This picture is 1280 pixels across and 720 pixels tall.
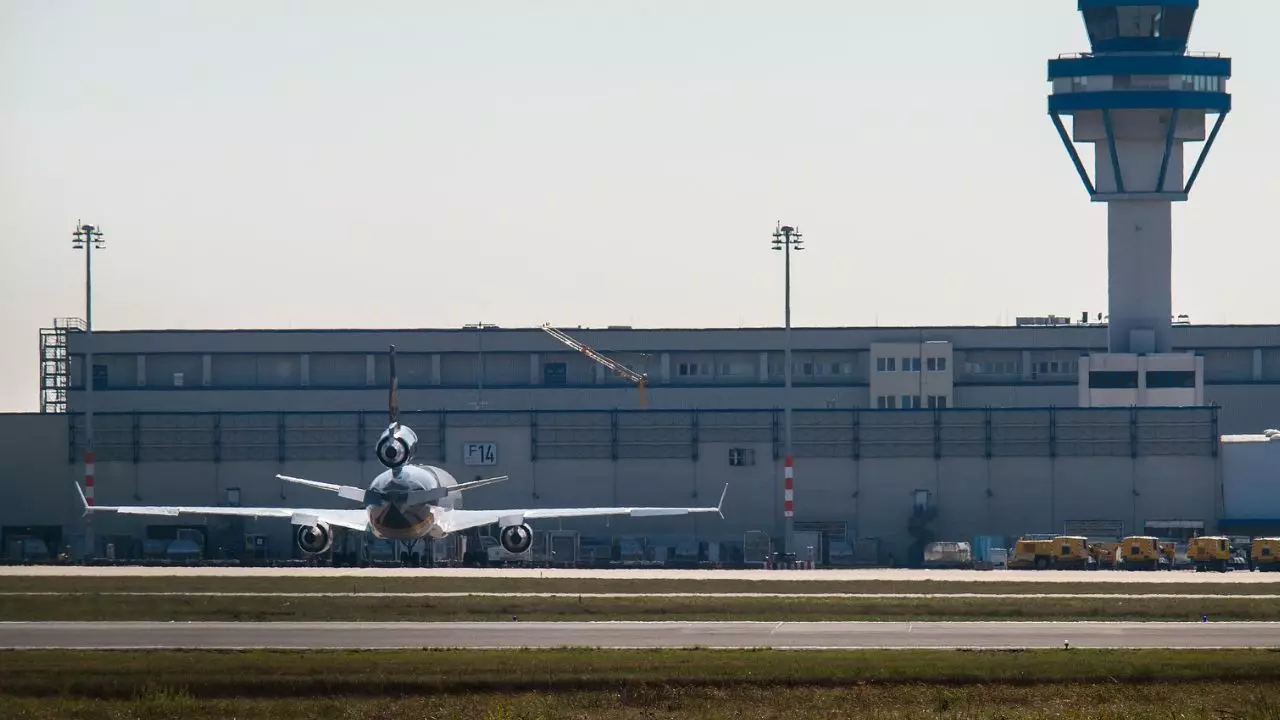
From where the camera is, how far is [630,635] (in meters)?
60.5

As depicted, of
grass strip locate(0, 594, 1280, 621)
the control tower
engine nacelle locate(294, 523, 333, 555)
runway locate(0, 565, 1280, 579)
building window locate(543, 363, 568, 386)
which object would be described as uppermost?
the control tower

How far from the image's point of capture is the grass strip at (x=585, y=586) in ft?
263

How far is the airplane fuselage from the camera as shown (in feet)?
305

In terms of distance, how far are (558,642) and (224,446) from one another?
69.5 metres

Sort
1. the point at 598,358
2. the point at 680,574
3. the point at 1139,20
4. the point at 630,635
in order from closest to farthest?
the point at 630,635 < the point at 680,574 < the point at 1139,20 < the point at 598,358

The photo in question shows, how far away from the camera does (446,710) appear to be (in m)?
45.1

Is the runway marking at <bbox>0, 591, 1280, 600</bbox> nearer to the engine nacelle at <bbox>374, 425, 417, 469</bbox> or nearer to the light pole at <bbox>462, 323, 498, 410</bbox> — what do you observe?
the engine nacelle at <bbox>374, 425, 417, 469</bbox>

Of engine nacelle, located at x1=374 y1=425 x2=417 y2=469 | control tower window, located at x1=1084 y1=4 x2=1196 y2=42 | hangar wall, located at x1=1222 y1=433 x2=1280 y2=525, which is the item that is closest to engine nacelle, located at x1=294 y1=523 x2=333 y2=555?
engine nacelle, located at x1=374 y1=425 x2=417 y2=469

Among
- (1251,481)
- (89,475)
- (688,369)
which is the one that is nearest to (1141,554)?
(1251,481)

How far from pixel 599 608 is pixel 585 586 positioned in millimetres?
13052

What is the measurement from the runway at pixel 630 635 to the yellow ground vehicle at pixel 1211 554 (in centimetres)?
4120

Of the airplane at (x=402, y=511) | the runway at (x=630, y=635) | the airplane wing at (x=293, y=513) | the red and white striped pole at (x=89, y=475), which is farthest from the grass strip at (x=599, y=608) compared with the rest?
the red and white striped pole at (x=89, y=475)

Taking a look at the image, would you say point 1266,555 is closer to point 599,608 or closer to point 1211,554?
point 1211,554

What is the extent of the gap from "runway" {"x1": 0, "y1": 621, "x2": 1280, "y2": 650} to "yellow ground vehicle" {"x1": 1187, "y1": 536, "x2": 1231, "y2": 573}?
41203mm
